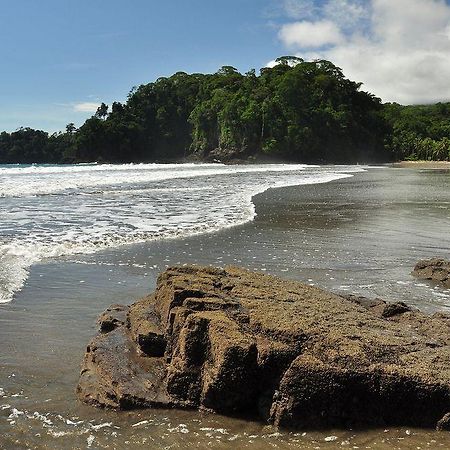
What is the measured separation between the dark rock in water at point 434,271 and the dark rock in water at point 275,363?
2573 millimetres

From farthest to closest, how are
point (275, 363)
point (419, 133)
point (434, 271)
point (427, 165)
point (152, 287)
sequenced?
point (419, 133), point (427, 165), point (434, 271), point (152, 287), point (275, 363)

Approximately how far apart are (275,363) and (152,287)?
3683 millimetres

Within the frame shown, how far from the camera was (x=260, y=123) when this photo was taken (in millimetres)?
92625

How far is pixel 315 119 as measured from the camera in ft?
303

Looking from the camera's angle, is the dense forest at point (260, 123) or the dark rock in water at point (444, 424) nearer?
the dark rock in water at point (444, 424)

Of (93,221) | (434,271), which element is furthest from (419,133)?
(434,271)

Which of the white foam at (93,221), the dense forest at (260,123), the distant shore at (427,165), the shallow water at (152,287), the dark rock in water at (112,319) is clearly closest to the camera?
the shallow water at (152,287)

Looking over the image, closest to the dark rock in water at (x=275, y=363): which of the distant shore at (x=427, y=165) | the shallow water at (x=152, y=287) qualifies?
the shallow water at (x=152, y=287)

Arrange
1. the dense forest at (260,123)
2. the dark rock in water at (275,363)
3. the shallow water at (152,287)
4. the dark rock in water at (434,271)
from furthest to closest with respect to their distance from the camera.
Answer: the dense forest at (260,123) < the dark rock in water at (434,271) < the dark rock in water at (275,363) < the shallow water at (152,287)

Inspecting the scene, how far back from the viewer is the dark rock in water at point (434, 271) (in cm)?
700

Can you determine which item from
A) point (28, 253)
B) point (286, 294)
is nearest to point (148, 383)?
point (286, 294)

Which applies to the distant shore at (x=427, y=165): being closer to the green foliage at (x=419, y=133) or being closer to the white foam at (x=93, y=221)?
the green foliage at (x=419, y=133)

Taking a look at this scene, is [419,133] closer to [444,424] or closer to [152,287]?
[152,287]

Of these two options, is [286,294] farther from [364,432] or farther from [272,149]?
[272,149]
